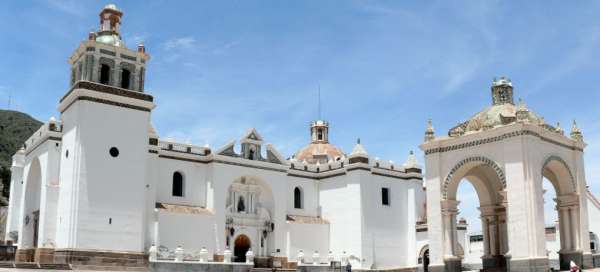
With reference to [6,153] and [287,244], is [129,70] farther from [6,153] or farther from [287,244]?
[6,153]

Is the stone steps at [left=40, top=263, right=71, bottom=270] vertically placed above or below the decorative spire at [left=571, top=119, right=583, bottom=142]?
below

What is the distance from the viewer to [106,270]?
2530cm

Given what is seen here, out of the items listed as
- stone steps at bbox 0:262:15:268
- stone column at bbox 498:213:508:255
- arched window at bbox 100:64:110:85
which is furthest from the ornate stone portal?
stone column at bbox 498:213:508:255

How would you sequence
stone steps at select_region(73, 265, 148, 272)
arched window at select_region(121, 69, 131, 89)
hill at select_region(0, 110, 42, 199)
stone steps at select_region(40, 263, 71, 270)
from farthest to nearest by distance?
hill at select_region(0, 110, 42, 199) < arched window at select_region(121, 69, 131, 89) < stone steps at select_region(73, 265, 148, 272) < stone steps at select_region(40, 263, 71, 270)

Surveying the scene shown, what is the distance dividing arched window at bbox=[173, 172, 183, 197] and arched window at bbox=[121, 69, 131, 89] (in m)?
5.62

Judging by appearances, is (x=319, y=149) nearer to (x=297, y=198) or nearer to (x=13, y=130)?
(x=297, y=198)

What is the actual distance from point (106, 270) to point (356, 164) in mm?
15278

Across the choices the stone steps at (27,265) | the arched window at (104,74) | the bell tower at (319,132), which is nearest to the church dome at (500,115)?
the arched window at (104,74)

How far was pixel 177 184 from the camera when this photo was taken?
105 ft

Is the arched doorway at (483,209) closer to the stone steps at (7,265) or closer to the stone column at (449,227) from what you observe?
the stone column at (449,227)

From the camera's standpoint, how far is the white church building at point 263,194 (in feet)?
69.7

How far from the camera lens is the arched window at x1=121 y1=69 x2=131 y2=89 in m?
28.3

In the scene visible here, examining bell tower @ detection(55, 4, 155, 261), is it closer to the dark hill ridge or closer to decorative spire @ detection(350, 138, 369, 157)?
decorative spire @ detection(350, 138, 369, 157)

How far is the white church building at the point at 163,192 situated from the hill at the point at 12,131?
35405 millimetres
